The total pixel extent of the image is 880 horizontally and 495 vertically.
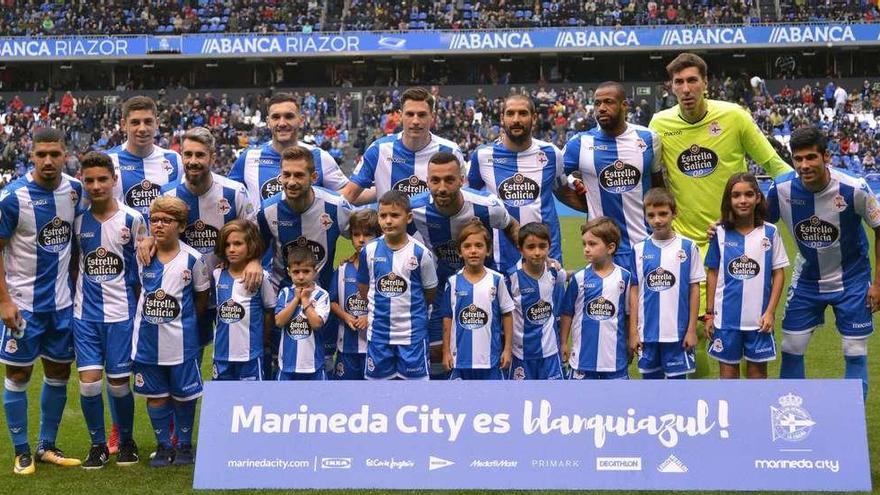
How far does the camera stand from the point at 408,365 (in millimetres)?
6539

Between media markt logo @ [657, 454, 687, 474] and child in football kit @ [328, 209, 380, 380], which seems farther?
child in football kit @ [328, 209, 380, 380]

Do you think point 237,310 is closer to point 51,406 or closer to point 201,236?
point 201,236

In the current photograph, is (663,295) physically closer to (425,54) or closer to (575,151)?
(575,151)

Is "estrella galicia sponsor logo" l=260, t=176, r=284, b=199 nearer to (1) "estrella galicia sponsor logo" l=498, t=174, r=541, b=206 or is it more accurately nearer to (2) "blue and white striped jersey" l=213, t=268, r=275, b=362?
(2) "blue and white striped jersey" l=213, t=268, r=275, b=362

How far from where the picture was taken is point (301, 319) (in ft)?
21.6

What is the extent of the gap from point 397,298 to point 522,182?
115cm

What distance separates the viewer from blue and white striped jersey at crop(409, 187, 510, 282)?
6715 millimetres

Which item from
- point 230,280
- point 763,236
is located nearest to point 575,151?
point 763,236

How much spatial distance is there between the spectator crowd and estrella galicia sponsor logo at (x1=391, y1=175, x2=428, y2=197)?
34.0 metres

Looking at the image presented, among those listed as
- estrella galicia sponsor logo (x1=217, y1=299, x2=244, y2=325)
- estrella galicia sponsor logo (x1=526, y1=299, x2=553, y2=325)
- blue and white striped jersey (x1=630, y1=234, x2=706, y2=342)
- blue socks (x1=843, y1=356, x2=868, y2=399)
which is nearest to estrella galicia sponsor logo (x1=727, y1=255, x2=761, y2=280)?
blue and white striped jersey (x1=630, y1=234, x2=706, y2=342)

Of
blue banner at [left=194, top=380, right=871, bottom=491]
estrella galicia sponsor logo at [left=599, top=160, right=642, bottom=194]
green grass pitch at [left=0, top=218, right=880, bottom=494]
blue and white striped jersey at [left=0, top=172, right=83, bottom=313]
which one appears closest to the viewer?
blue banner at [left=194, top=380, right=871, bottom=491]

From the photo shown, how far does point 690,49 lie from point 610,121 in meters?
33.9

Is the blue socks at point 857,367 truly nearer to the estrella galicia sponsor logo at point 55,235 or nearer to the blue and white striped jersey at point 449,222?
the blue and white striped jersey at point 449,222

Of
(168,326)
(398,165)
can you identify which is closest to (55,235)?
(168,326)
